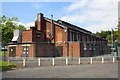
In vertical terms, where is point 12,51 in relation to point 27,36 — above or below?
below

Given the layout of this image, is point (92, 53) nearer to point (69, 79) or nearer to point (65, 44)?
point (65, 44)

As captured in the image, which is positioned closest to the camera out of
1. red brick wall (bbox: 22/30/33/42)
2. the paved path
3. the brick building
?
the paved path

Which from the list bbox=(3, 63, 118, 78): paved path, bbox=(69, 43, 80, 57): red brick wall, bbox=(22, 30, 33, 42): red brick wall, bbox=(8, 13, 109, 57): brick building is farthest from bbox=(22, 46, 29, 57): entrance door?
bbox=(3, 63, 118, 78): paved path

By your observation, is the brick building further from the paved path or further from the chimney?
the paved path

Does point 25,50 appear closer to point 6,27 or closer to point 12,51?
point 12,51

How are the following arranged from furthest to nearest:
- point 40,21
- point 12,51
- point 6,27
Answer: point 6,27
point 40,21
point 12,51

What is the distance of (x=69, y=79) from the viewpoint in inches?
313

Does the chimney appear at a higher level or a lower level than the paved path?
higher

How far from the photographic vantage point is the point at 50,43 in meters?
31.9

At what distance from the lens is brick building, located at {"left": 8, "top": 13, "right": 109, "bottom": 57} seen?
27.9 m

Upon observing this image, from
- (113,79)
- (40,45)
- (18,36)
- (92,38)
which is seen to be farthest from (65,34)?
(113,79)

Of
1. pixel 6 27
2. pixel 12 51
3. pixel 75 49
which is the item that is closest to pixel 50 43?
pixel 75 49

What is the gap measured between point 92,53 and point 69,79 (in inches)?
1023

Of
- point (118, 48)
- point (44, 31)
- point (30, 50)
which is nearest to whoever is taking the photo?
point (118, 48)
